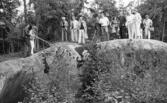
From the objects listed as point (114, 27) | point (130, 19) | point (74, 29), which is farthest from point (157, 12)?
point (74, 29)

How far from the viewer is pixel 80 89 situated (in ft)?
38.7

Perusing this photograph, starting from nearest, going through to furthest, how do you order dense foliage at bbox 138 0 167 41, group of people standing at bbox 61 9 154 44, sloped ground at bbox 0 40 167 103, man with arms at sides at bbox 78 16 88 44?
sloped ground at bbox 0 40 167 103 < group of people standing at bbox 61 9 154 44 < man with arms at sides at bbox 78 16 88 44 < dense foliage at bbox 138 0 167 41

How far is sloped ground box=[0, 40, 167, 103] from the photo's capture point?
970 centimetres

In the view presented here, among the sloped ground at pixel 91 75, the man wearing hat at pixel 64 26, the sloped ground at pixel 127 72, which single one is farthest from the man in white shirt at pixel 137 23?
the man wearing hat at pixel 64 26

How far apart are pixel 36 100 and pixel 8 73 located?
1657 mm

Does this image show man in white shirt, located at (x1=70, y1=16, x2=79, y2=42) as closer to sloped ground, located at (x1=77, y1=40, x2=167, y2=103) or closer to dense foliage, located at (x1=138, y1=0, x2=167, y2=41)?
sloped ground, located at (x1=77, y1=40, x2=167, y2=103)

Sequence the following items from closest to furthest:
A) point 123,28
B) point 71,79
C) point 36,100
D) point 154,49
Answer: point 36,100 < point 71,79 < point 154,49 < point 123,28

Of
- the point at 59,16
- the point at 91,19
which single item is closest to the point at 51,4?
the point at 59,16

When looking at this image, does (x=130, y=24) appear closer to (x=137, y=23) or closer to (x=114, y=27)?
(x=137, y=23)

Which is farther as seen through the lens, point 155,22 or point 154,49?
point 155,22

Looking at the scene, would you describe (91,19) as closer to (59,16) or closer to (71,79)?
(59,16)

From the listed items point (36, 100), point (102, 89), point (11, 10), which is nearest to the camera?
point (36, 100)

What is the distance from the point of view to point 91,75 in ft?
36.9

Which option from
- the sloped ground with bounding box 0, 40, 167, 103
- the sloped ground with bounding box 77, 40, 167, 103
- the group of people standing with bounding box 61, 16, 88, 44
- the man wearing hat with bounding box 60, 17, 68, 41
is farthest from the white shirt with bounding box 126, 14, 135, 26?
the man wearing hat with bounding box 60, 17, 68, 41
